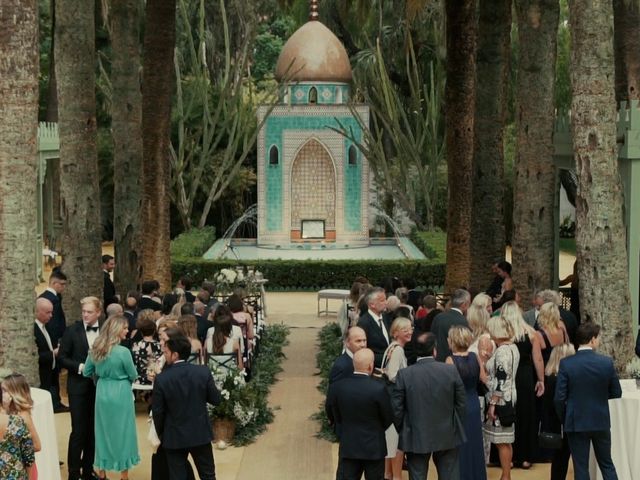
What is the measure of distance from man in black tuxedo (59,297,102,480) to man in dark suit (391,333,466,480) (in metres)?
3.18

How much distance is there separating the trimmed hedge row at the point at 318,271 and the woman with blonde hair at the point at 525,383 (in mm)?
17737

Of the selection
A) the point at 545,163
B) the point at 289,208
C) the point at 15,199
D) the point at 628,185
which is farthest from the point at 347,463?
the point at 289,208

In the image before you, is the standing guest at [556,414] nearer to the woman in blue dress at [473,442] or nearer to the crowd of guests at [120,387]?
the woman in blue dress at [473,442]

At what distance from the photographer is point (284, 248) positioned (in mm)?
37625

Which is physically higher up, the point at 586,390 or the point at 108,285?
the point at 108,285

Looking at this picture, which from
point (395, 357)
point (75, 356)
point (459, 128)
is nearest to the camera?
point (395, 357)

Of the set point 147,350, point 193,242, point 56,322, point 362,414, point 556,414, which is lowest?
point 556,414

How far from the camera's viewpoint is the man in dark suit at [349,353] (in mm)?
9961

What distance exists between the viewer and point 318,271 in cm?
3077

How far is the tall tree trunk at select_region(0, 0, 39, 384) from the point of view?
10992mm

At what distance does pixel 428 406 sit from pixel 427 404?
0.02m

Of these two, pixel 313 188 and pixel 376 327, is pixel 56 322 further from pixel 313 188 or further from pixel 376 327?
pixel 313 188

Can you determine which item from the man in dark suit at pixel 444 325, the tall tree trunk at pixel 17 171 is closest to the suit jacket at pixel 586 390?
the man in dark suit at pixel 444 325

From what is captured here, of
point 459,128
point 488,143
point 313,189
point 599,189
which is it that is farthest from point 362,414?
point 313,189
